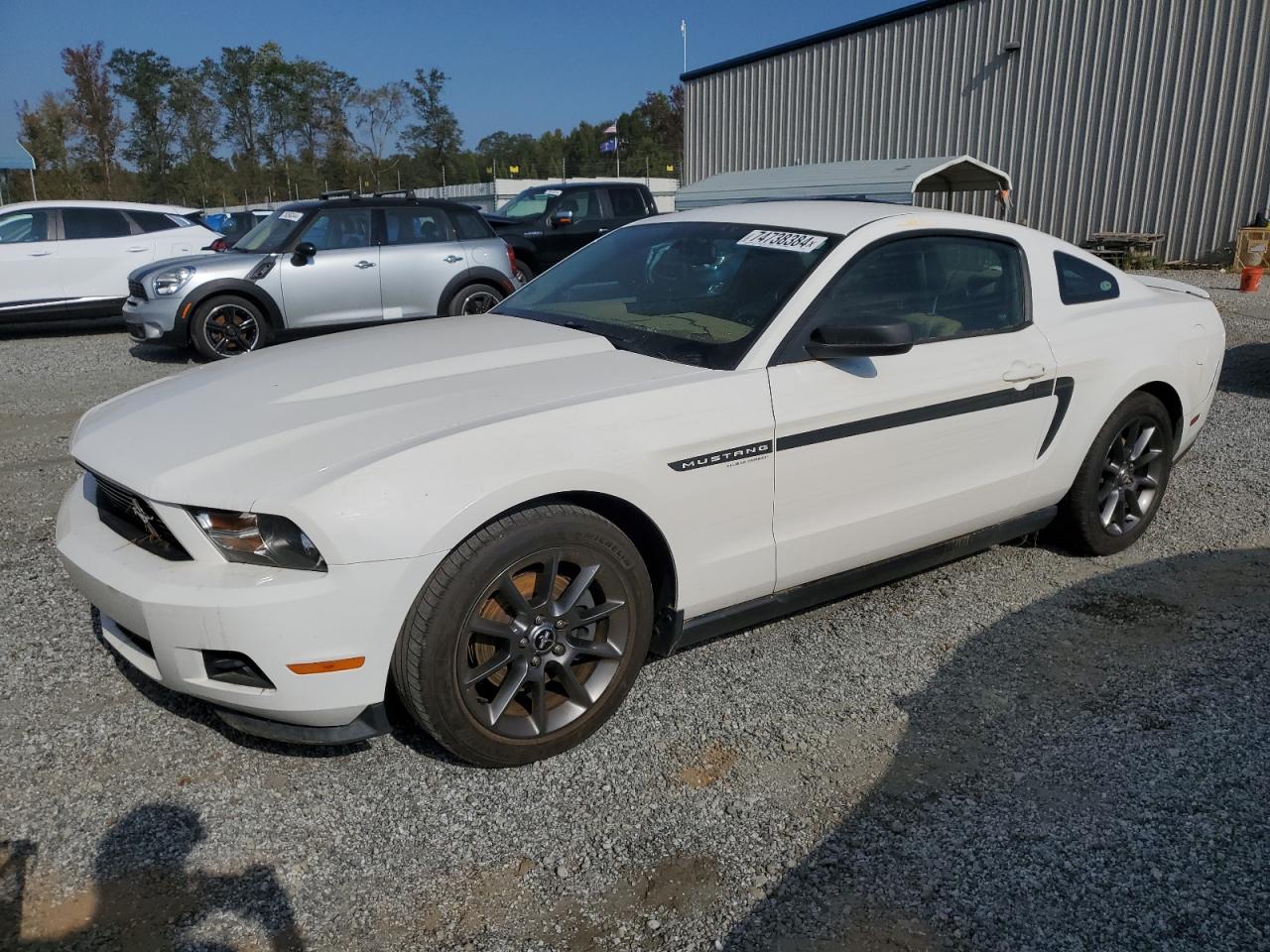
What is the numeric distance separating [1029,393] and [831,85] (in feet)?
63.8

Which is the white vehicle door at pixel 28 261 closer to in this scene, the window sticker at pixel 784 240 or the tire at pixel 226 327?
the tire at pixel 226 327

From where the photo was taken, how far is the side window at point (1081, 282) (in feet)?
13.7

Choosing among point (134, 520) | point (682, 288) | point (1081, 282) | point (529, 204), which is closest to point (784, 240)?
point (682, 288)

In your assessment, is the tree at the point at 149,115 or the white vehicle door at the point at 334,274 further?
the tree at the point at 149,115

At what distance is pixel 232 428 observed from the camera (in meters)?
2.85

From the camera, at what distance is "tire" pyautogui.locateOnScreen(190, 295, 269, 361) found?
31.4 feet

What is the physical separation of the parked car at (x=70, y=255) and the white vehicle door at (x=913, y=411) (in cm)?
1081

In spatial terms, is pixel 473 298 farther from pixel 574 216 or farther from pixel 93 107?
pixel 93 107

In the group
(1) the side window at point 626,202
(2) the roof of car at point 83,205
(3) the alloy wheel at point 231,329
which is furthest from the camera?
(1) the side window at point 626,202

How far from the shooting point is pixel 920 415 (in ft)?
11.5

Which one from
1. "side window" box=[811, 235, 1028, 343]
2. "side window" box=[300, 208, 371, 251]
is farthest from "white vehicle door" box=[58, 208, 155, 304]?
"side window" box=[811, 235, 1028, 343]

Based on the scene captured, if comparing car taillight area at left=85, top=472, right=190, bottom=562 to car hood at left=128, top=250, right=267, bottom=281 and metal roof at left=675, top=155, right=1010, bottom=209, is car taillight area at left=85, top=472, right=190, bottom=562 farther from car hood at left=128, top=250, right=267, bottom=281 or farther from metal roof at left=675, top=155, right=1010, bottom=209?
metal roof at left=675, top=155, right=1010, bottom=209

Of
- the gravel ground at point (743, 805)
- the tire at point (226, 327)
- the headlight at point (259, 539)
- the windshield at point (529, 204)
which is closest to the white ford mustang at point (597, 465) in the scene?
the headlight at point (259, 539)

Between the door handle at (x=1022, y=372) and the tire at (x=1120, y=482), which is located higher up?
the door handle at (x=1022, y=372)
